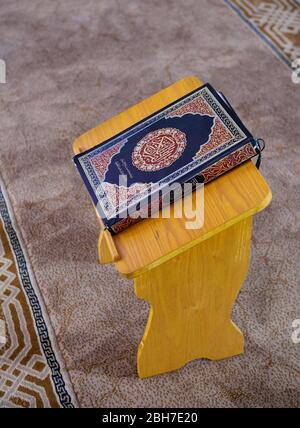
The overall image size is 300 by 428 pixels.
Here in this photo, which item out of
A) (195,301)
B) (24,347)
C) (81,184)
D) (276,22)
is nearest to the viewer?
(195,301)

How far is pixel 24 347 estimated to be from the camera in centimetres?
123

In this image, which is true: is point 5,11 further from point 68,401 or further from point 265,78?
point 68,401

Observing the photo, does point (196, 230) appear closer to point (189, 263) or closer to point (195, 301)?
point (189, 263)

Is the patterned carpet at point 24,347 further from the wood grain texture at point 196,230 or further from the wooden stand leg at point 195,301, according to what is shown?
the wood grain texture at point 196,230

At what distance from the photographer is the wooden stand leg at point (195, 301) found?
874mm

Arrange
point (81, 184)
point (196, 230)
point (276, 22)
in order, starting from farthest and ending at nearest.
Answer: point (276, 22) → point (81, 184) → point (196, 230)

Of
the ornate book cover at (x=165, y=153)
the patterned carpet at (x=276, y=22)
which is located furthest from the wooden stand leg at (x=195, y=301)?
the patterned carpet at (x=276, y=22)

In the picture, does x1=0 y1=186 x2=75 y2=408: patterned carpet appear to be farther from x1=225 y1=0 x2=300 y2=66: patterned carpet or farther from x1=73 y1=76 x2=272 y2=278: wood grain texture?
x1=225 y1=0 x2=300 y2=66: patterned carpet

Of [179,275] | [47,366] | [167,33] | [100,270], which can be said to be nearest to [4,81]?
[167,33]

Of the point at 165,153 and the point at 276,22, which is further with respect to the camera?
the point at 276,22

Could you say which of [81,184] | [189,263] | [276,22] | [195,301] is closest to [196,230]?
[189,263]

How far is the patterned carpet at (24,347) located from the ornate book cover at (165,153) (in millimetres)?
548

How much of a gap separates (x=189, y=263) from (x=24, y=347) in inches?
23.4

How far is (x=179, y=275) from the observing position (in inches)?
35.4
